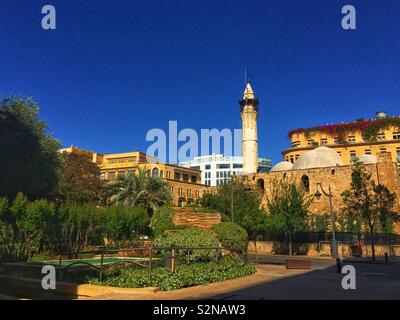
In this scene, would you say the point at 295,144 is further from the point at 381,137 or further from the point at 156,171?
the point at 156,171

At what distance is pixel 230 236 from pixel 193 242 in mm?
3045

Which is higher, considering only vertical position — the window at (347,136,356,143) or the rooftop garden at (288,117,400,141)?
the rooftop garden at (288,117,400,141)

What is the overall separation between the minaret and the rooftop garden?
17457 mm

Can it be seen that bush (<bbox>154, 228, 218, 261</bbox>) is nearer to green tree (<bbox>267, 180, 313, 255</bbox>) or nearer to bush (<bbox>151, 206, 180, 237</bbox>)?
bush (<bbox>151, 206, 180, 237</bbox>)

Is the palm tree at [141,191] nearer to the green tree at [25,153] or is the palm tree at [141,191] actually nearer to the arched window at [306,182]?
the green tree at [25,153]

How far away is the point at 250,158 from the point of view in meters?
60.9

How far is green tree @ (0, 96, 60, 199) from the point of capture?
81.0 feet

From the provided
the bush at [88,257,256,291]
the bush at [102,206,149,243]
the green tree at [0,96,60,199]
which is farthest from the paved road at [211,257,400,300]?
the green tree at [0,96,60,199]

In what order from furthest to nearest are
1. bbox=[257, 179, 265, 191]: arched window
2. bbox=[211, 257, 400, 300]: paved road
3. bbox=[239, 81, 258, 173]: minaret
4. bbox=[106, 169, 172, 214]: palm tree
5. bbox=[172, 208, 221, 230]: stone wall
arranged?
bbox=[239, 81, 258, 173]: minaret → bbox=[257, 179, 265, 191]: arched window → bbox=[106, 169, 172, 214]: palm tree → bbox=[172, 208, 221, 230]: stone wall → bbox=[211, 257, 400, 300]: paved road

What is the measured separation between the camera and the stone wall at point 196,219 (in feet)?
61.3

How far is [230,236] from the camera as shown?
1783 centimetres

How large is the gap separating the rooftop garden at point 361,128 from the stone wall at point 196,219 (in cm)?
5740

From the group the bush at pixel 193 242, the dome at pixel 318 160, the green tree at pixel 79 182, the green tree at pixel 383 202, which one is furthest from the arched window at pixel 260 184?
the bush at pixel 193 242
